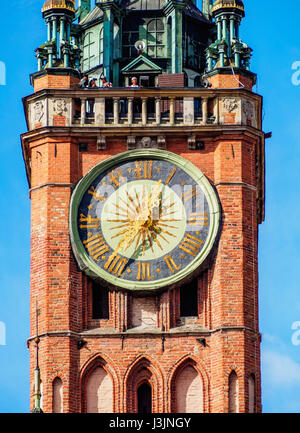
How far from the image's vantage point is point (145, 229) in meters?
63.1

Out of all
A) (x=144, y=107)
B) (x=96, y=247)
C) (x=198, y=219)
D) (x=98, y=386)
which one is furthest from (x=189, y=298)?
(x=144, y=107)

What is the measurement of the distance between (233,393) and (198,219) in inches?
153

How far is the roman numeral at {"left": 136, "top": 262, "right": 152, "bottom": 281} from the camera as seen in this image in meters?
62.6

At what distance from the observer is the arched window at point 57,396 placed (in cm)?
6147

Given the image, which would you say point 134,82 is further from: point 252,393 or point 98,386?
point 252,393

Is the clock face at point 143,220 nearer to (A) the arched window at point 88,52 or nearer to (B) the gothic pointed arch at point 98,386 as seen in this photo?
(B) the gothic pointed arch at point 98,386

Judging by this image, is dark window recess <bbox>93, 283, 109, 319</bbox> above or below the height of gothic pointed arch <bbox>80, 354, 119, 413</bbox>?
above

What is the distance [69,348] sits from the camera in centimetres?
6203

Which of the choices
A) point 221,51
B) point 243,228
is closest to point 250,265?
point 243,228

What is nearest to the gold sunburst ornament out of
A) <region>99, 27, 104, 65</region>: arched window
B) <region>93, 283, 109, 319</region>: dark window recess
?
<region>93, 283, 109, 319</region>: dark window recess

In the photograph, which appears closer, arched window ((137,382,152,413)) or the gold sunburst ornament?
arched window ((137,382,152,413))

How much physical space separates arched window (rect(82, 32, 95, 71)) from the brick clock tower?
0.68 metres

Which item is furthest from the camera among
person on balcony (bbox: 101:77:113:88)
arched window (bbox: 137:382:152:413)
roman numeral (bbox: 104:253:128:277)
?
person on balcony (bbox: 101:77:113:88)

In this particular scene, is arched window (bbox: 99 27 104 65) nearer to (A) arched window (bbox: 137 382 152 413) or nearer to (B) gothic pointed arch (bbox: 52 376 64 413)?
(A) arched window (bbox: 137 382 152 413)
